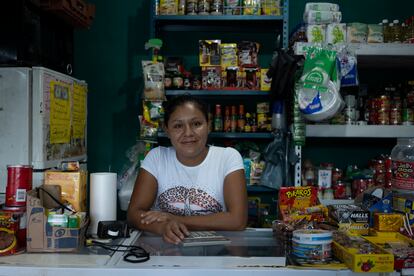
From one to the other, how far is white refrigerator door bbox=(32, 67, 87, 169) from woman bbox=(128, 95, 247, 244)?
0.51 meters

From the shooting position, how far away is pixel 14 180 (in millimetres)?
1545

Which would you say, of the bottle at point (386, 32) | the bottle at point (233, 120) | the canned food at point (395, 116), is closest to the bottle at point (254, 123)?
the bottle at point (233, 120)

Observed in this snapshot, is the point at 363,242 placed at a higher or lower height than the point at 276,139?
lower

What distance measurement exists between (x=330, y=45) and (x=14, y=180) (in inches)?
83.1

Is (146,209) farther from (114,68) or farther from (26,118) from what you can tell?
(114,68)

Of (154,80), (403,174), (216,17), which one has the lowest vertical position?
(403,174)

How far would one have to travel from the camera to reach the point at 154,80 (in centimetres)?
298

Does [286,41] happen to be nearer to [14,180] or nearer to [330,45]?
[330,45]

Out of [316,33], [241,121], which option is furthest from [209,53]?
[316,33]

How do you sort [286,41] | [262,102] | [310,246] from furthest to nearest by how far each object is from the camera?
[262,102] → [286,41] → [310,246]

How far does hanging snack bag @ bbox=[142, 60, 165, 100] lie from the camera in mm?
2982

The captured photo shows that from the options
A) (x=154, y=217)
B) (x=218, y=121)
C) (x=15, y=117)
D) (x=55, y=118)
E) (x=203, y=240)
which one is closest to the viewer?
(x=203, y=240)

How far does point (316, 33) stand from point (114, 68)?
1.61m

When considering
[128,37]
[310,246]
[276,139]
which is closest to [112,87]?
[128,37]
